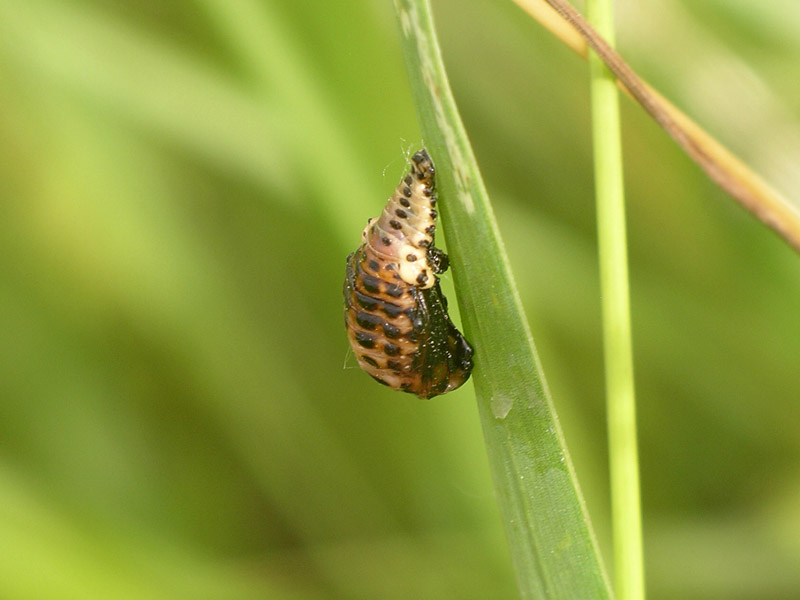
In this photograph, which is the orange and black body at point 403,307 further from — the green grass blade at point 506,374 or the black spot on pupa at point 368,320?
the green grass blade at point 506,374

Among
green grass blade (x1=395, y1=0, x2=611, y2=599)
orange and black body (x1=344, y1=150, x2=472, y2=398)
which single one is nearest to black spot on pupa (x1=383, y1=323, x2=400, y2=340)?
orange and black body (x1=344, y1=150, x2=472, y2=398)

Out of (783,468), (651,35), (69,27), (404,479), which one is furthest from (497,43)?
(783,468)

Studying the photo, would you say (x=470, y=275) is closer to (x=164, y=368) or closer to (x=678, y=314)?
(x=678, y=314)

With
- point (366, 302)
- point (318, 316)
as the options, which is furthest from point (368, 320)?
point (318, 316)

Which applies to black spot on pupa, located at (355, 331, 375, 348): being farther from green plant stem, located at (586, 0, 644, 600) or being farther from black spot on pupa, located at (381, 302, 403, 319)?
green plant stem, located at (586, 0, 644, 600)

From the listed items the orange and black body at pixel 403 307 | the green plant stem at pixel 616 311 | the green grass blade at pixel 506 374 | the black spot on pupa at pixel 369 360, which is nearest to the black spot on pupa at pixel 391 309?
the orange and black body at pixel 403 307
